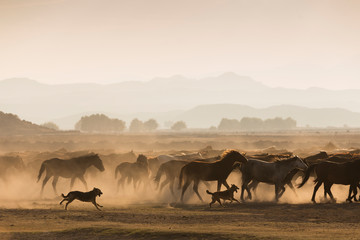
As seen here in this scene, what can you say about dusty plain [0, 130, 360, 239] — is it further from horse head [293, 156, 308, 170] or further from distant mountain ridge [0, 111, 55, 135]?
distant mountain ridge [0, 111, 55, 135]

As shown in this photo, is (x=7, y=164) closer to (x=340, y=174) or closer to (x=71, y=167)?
(x=71, y=167)

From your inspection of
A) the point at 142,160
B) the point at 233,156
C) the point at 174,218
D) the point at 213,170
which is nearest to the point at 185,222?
the point at 174,218

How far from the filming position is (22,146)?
3563 inches

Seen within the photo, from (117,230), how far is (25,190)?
1544cm

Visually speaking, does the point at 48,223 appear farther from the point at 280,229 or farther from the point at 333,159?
the point at 333,159

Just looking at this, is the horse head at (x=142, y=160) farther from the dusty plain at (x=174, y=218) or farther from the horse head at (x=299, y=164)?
the horse head at (x=299, y=164)

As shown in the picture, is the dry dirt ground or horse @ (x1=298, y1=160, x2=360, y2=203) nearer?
the dry dirt ground

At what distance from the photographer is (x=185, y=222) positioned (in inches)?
726

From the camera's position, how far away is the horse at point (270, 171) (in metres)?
24.4

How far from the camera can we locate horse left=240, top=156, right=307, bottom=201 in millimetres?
24359

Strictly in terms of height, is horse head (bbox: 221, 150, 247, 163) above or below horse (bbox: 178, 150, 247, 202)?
above

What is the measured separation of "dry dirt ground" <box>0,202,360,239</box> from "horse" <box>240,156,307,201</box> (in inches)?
68.9

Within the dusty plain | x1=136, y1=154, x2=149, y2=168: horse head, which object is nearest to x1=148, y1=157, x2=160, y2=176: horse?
x1=136, y1=154, x2=149, y2=168: horse head

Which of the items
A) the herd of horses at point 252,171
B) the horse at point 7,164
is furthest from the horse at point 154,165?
the horse at point 7,164
